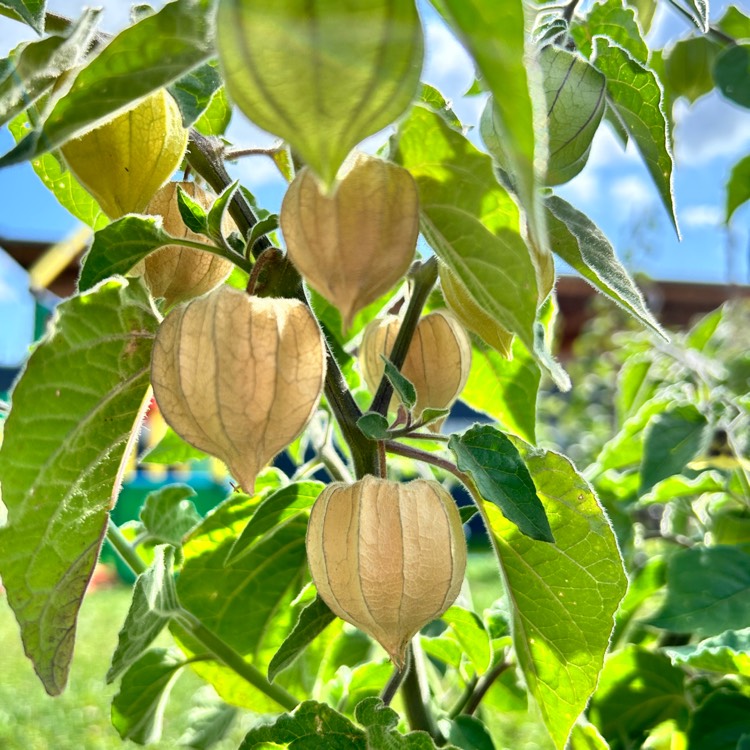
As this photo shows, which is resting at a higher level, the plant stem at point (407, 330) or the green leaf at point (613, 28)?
the green leaf at point (613, 28)

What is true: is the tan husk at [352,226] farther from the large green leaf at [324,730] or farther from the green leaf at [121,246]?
the large green leaf at [324,730]

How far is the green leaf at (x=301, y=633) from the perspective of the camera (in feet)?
1.69

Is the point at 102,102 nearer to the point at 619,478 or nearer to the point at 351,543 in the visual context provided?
the point at 351,543

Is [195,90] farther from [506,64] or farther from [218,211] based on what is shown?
[506,64]

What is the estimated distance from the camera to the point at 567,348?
7695 millimetres

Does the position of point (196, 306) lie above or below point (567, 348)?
above

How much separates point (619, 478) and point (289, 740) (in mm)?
556

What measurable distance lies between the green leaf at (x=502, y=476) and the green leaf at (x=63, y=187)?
30cm

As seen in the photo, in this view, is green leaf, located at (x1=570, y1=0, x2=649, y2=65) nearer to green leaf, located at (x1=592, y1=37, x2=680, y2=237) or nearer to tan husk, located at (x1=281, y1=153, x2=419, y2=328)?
green leaf, located at (x1=592, y1=37, x2=680, y2=237)

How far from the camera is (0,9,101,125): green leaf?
38 centimetres

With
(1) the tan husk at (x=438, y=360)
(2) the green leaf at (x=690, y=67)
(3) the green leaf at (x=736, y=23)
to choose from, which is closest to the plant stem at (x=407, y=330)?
(1) the tan husk at (x=438, y=360)

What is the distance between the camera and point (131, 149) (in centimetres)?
48

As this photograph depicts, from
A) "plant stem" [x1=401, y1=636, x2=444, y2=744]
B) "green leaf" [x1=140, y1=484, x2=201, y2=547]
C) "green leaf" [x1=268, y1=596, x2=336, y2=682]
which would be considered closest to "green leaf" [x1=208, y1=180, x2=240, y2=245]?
"green leaf" [x1=268, y1=596, x2=336, y2=682]

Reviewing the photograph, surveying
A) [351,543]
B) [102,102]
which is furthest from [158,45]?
[351,543]
